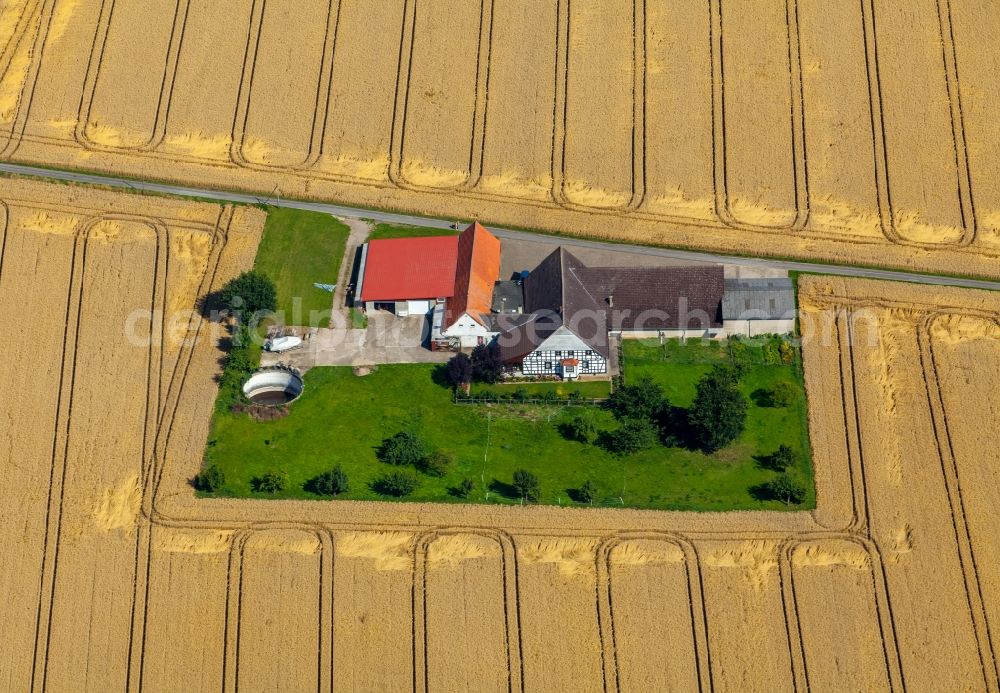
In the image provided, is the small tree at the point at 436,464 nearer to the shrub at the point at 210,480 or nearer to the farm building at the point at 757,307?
the shrub at the point at 210,480

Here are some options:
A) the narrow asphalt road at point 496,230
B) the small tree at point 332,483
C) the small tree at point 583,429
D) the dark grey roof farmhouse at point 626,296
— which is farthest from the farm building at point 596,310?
the small tree at point 332,483

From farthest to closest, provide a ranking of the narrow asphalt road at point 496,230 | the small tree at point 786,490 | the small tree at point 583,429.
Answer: the narrow asphalt road at point 496,230 → the small tree at point 583,429 → the small tree at point 786,490

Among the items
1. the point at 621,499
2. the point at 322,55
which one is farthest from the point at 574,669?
the point at 322,55

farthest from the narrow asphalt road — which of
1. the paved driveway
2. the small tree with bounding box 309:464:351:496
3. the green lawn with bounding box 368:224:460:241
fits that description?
the small tree with bounding box 309:464:351:496

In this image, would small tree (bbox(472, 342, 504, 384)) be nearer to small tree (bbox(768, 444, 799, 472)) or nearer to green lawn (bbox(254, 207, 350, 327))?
green lawn (bbox(254, 207, 350, 327))

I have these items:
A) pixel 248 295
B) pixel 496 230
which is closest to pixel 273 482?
pixel 248 295

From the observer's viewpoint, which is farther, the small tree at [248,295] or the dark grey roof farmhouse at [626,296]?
the small tree at [248,295]

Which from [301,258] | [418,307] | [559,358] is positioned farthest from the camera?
[301,258]

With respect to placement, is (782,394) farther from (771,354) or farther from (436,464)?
(436,464)

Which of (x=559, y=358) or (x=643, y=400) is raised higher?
(x=559, y=358)
